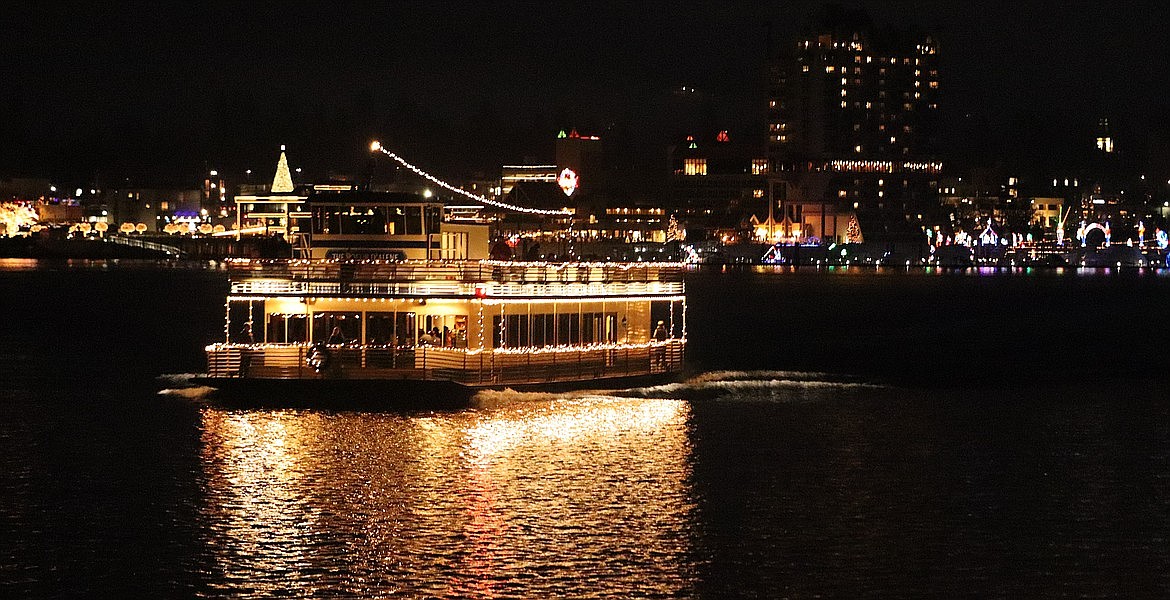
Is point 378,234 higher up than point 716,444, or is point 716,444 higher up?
point 378,234

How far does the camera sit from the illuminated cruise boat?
50.3 metres

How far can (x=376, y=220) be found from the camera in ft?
188

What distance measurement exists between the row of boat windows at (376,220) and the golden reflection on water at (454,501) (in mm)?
9286

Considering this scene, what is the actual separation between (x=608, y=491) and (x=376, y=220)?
21.2 m

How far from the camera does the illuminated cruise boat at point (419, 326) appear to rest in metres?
50.3

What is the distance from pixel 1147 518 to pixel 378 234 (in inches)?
1152

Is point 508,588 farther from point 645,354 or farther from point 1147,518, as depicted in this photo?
point 645,354

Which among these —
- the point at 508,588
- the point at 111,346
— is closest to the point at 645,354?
the point at 508,588

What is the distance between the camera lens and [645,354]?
56.9 m

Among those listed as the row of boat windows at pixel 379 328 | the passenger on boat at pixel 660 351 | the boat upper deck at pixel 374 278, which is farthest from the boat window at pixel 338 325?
the passenger on boat at pixel 660 351

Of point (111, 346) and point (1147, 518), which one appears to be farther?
point (111, 346)

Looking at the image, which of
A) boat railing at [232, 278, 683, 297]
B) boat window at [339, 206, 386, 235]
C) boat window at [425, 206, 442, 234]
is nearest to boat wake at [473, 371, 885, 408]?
boat railing at [232, 278, 683, 297]

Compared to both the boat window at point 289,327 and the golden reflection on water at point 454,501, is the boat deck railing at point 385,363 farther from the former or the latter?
the golden reflection on water at point 454,501

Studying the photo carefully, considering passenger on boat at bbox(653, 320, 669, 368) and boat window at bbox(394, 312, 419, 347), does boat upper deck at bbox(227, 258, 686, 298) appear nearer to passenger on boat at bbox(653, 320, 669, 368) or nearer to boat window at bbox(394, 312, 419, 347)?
boat window at bbox(394, 312, 419, 347)
